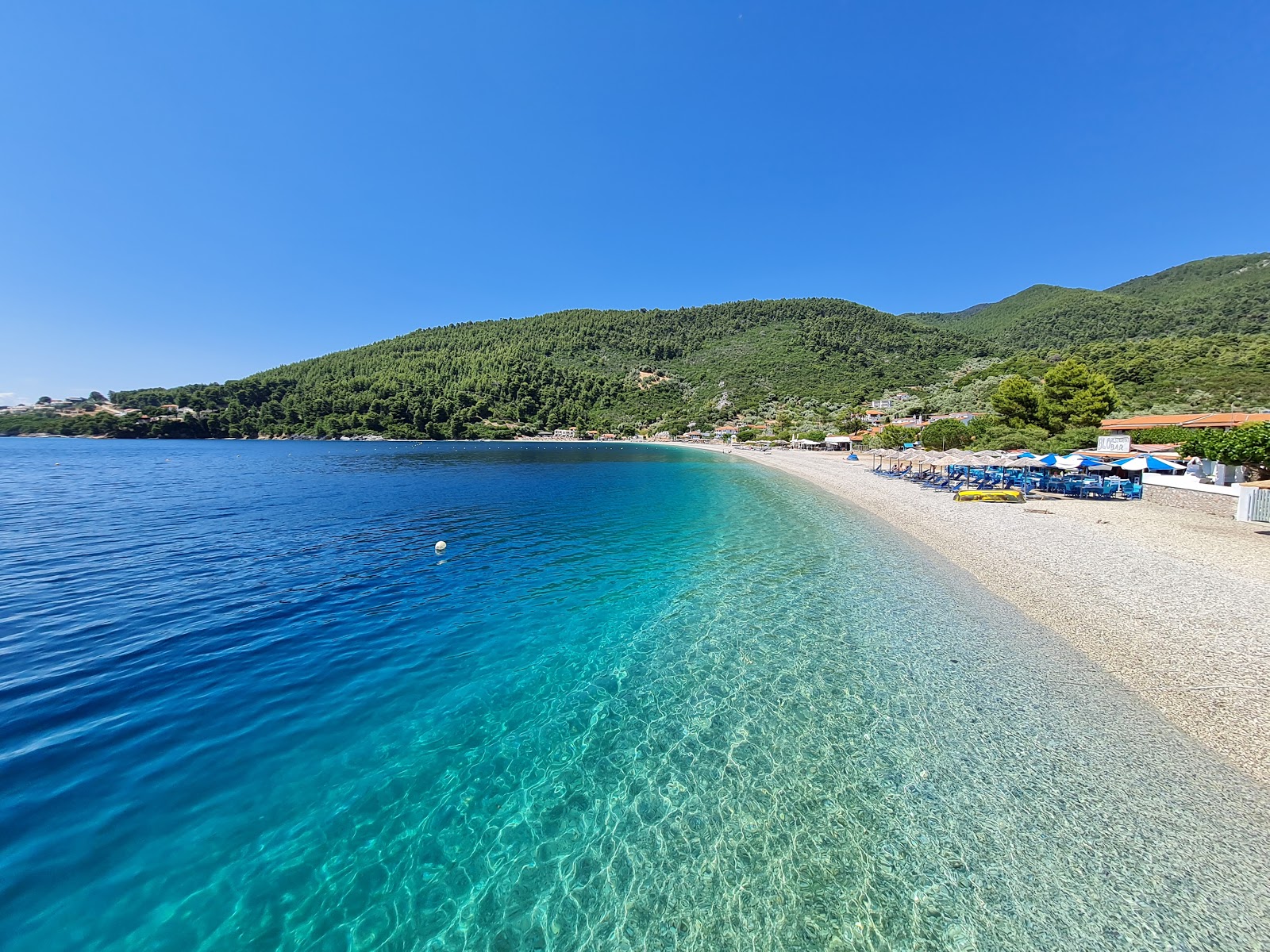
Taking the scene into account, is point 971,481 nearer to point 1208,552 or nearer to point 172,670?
point 1208,552

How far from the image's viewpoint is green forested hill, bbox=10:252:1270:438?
91375 mm

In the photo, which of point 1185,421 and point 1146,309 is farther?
point 1146,309

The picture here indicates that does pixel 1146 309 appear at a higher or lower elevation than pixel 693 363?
higher

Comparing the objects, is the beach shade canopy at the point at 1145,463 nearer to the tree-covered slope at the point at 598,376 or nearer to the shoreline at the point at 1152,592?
the shoreline at the point at 1152,592

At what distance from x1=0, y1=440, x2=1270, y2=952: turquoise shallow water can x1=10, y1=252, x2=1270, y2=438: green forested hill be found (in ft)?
242

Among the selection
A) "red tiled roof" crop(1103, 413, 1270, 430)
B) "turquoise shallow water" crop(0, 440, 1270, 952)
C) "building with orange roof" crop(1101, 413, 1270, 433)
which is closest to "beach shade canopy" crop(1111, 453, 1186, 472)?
"building with orange roof" crop(1101, 413, 1270, 433)

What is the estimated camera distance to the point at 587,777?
5137mm

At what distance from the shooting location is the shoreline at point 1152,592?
20.3ft

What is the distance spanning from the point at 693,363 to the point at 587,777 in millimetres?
143063

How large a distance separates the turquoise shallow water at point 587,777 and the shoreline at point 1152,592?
63cm

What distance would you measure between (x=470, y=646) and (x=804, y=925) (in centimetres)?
623

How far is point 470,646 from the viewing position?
819 centimetres

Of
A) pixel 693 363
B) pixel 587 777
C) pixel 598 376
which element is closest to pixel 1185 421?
pixel 587 777

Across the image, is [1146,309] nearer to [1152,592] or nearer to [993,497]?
[993,497]
